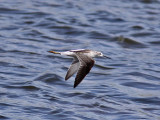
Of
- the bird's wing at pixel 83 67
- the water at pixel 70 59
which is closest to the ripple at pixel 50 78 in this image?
the water at pixel 70 59

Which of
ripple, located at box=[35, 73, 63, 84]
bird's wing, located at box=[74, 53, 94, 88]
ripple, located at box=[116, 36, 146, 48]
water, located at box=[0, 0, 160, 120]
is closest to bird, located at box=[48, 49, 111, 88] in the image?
bird's wing, located at box=[74, 53, 94, 88]

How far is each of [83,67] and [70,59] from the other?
395 cm

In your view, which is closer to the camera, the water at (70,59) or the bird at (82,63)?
the bird at (82,63)

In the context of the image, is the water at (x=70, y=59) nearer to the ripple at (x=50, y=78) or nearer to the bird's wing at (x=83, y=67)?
the ripple at (x=50, y=78)

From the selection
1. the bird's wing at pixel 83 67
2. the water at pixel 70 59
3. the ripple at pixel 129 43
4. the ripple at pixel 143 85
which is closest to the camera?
the bird's wing at pixel 83 67

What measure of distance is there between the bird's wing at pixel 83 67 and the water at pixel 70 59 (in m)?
0.86

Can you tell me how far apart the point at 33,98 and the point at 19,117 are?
3.16 ft

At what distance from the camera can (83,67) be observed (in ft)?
21.5

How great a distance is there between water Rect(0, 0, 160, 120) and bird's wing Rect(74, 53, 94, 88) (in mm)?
862

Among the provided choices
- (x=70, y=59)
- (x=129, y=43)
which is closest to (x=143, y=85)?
(x=70, y=59)

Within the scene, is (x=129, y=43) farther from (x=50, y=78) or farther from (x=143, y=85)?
(x=50, y=78)

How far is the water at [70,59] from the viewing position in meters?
7.43

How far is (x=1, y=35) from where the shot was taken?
1166 centimetres

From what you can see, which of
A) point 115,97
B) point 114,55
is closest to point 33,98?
point 115,97
